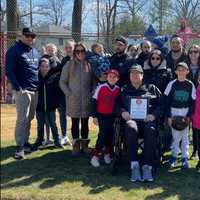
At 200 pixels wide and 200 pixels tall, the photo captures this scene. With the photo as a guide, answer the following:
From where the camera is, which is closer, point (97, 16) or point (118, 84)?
point (118, 84)

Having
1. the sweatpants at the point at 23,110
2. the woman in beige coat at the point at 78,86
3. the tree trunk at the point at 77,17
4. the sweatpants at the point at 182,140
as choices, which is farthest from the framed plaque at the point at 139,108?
the tree trunk at the point at 77,17

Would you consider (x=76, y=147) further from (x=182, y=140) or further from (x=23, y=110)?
(x=182, y=140)

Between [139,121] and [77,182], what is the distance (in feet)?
4.10

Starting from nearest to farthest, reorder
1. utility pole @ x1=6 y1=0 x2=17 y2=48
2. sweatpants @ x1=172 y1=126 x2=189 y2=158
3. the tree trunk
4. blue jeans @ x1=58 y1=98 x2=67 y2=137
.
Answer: sweatpants @ x1=172 y1=126 x2=189 y2=158 → blue jeans @ x1=58 y1=98 x2=67 y2=137 → utility pole @ x1=6 y1=0 x2=17 y2=48 → the tree trunk

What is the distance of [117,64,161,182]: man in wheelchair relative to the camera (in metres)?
6.74

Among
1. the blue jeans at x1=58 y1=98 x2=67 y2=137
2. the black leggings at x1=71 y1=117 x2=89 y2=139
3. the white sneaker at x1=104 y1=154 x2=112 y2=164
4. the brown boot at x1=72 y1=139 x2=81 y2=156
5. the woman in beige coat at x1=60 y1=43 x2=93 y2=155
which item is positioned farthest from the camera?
the blue jeans at x1=58 y1=98 x2=67 y2=137

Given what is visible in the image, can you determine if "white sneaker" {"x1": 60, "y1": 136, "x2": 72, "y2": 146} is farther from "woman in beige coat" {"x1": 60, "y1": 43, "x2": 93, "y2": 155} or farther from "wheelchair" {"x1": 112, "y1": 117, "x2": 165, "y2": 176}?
"wheelchair" {"x1": 112, "y1": 117, "x2": 165, "y2": 176}

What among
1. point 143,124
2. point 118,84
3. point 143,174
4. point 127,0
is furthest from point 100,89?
point 127,0

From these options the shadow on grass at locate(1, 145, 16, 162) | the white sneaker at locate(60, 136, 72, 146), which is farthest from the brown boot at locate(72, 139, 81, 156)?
the shadow on grass at locate(1, 145, 16, 162)

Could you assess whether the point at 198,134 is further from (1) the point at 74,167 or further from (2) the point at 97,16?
(2) the point at 97,16

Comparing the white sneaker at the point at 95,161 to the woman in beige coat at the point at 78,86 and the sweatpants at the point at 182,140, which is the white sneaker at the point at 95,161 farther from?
the sweatpants at the point at 182,140

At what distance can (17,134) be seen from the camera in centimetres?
798

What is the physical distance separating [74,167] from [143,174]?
47.6 inches

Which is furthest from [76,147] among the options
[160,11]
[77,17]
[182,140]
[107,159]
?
[160,11]
